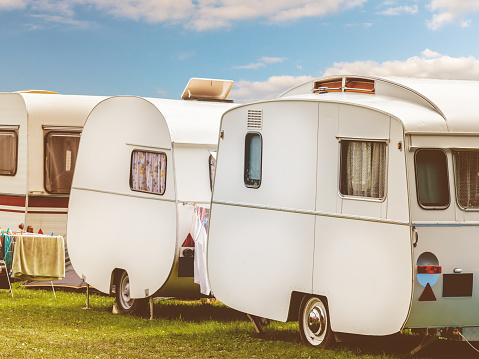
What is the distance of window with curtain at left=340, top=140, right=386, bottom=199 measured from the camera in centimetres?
913

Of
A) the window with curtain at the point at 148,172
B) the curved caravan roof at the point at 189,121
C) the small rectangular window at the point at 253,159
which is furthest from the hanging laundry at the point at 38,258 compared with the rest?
the small rectangular window at the point at 253,159

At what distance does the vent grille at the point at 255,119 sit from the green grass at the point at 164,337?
105 inches

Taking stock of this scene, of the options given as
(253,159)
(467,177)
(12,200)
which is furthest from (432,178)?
(12,200)

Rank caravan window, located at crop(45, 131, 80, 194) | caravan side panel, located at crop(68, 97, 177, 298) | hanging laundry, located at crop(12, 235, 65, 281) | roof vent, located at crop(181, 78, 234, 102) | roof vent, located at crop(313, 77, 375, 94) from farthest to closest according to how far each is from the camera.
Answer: caravan window, located at crop(45, 131, 80, 194), roof vent, located at crop(181, 78, 234, 102), hanging laundry, located at crop(12, 235, 65, 281), caravan side panel, located at crop(68, 97, 177, 298), roof vent, located at crop(313, 77, 375, 94)

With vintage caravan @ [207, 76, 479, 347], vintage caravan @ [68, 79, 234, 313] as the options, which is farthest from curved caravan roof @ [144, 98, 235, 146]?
vintage caravan @ [207, 76, 479, 347]

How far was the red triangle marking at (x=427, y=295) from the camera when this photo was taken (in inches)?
347

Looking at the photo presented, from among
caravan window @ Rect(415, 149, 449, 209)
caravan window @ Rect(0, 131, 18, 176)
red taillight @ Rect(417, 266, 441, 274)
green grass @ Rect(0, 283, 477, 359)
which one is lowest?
green grass @ Rect(0, 283, 477, 359)

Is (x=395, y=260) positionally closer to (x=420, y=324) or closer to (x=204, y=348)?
(x=420, y=324)

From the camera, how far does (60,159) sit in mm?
16922

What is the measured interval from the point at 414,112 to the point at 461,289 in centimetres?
188

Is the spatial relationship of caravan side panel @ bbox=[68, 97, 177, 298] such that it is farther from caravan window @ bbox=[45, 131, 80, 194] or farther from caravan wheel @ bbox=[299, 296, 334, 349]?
caravan wheel @ bbox=[299, 296, 334, 349]

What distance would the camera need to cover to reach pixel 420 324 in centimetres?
891

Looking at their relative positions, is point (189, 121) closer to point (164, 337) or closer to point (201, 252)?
point (201, 252)

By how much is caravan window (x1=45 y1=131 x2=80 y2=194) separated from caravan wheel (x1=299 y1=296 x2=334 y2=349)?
25.5 ft
